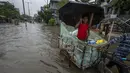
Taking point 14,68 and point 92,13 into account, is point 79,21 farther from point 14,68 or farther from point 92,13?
point 14,68

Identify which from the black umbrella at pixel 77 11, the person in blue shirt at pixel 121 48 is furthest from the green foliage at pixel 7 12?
the person in blue shirt at pixel 121 48

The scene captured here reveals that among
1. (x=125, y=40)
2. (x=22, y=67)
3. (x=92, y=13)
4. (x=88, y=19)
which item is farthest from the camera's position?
(x=22, y=67)

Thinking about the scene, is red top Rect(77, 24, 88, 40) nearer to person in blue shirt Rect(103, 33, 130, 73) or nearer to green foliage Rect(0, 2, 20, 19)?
person in blue shirt Rect(103, 33, 130, 73)

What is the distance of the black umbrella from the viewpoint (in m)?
3.34

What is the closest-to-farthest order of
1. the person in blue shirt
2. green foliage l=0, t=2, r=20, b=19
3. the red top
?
the person in blue shirt, the red top, green foliage l=0, t=2, r=20, b=19

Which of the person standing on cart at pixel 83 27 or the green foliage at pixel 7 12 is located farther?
the green foliage at pixel 7 12

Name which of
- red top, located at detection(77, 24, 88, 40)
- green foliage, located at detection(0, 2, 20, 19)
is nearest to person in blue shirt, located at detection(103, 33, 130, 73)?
red top, located at detection(77, 24, 88, 40)

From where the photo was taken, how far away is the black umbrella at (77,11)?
11.0 ft

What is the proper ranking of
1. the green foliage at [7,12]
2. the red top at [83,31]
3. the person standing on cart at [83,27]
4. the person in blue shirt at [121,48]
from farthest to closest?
the green foliage at [7,12], the red top at [83,31], the person standing on cart at [83,27], the person in blue shirt at [121,48]

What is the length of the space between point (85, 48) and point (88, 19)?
112 cm

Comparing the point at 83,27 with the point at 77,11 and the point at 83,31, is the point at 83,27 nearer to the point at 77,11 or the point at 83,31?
the point at 83,31

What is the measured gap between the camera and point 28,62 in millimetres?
4879

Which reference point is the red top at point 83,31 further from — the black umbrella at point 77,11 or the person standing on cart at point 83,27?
the black umbrella at point 77,11

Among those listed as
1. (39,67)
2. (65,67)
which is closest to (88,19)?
(65,67)
